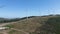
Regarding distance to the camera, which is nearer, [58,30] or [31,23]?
[58,30]

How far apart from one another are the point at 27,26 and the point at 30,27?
3.80ft

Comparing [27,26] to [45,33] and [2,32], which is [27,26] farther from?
[2,32]

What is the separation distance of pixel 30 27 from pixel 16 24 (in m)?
5.52

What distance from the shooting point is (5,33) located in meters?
36.0

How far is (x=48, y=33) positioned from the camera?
129 feet

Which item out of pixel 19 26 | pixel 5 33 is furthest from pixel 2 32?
pixel 19 26

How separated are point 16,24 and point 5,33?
13115 mm

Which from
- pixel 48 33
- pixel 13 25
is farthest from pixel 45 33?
pixel 13 25

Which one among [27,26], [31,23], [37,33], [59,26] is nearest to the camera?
[37,33]

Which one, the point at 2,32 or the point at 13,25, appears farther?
the point at 13,25

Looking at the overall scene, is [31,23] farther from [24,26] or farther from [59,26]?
[59,26]

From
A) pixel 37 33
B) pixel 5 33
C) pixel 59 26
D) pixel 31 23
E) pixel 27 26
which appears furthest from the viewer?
pixel 31 23

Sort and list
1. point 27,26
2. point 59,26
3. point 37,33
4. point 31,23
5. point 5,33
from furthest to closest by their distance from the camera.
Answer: point 31,23 < point 27,26 < point 59,26 < point 37,33 < point 5,33

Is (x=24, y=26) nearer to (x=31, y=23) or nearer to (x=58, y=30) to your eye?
(x=31, y=23)
